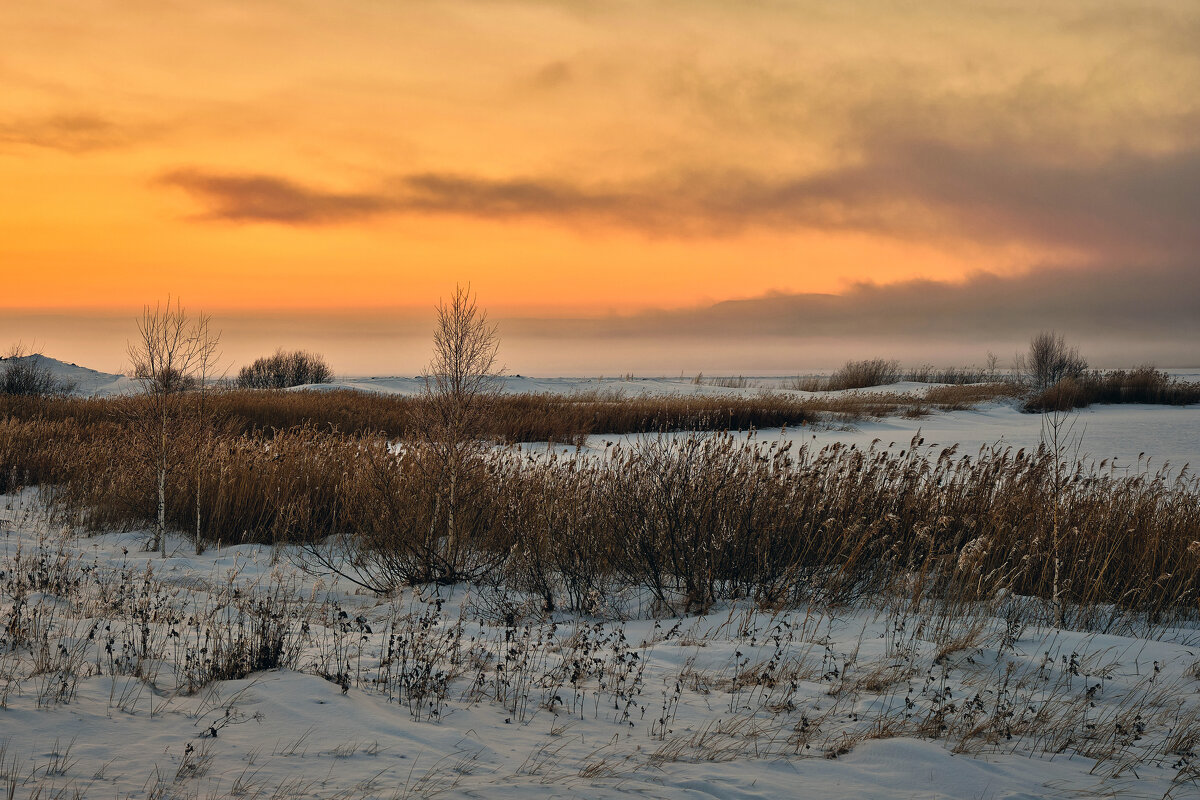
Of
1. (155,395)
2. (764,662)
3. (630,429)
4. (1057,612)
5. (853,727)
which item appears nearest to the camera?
(853,727)

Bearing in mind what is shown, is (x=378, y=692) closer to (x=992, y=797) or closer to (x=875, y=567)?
(x=992, y=797)

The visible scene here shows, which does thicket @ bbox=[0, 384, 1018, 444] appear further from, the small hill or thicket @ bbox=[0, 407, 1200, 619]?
the small hill

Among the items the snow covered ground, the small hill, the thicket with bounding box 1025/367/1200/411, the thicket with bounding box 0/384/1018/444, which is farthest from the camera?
the small hill

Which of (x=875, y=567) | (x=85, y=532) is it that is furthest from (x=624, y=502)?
(x=85, y=532)

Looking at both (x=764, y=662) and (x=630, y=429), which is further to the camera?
(x=630, y=429)

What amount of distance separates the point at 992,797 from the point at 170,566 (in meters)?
7.24

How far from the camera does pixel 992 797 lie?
2.92 m

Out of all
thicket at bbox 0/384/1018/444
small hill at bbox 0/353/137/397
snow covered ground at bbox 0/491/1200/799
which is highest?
small hill at bbox 0/353/137/397

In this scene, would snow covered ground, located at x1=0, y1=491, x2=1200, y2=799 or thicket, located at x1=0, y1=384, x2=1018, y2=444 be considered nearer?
snow covered ground, located at x1=0, y1=491, x2=1200, y2=799

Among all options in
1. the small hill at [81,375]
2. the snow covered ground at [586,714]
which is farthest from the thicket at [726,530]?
the small hill at [81,375]

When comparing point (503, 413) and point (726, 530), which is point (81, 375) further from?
point (726, 530)

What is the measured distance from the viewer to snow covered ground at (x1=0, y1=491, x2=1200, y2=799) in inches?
110

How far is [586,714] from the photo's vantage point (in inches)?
144

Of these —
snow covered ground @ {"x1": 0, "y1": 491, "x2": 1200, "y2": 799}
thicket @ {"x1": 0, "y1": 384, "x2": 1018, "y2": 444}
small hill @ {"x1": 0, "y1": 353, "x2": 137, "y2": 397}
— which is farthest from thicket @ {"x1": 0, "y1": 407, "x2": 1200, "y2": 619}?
small hill @ {"x1": 0, "y1": 353, "x2": 137, "y2": 397}
